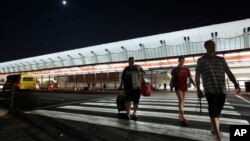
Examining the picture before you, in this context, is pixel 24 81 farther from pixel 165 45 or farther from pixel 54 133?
pixel 165 45

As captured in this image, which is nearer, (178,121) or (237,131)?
(237,131)

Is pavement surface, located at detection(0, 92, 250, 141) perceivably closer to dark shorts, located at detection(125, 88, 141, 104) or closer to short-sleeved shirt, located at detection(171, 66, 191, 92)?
dark shorts, located at detection(125, 88, 141, 104)

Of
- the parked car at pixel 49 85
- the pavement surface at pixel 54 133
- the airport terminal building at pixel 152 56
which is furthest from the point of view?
the parked car at pixel 49 85

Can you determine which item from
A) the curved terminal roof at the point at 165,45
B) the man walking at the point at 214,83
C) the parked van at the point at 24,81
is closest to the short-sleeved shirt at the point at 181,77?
the man walking at the point at 214,83

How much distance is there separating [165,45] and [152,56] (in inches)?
138

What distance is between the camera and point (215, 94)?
3.96m

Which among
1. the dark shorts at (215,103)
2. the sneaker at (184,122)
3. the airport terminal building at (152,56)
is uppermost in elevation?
the airport terminal building at (152,56)

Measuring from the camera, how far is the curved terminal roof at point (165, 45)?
111ft

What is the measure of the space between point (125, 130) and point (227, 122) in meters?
2.62

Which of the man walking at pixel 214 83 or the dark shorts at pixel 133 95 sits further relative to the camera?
the dark shorts at pixel 133 95

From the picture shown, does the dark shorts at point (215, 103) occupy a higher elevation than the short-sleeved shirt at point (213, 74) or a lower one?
lower

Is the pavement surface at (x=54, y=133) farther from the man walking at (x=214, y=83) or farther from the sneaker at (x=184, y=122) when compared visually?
the sneaker at (x=184, y=122)

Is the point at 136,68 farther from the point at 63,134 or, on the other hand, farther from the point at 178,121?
the point at 63,134

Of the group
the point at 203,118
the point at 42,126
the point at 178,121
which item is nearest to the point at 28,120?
the point at 42,126
